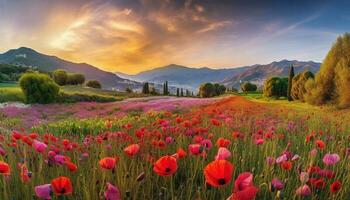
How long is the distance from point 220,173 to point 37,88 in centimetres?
2953

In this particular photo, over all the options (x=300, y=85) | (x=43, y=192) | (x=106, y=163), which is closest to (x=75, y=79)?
(x=300, y=85)

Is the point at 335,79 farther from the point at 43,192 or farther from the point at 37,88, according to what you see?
the point at 43,192

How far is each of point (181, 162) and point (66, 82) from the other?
54868mm

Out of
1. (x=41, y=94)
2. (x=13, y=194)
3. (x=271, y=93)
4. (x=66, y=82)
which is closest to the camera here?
(x=13, y=194)

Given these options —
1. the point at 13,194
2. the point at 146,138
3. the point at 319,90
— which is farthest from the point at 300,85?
the point at 13,194

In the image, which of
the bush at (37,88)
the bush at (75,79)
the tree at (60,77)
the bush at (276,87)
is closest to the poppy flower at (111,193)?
the bush at (37,88)

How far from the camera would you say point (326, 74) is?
2416cm

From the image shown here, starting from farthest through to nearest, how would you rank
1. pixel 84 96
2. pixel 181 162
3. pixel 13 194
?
pixel 84 96 → pixel 181 162 → pixel 13 194

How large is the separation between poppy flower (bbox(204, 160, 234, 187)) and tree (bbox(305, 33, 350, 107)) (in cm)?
2268

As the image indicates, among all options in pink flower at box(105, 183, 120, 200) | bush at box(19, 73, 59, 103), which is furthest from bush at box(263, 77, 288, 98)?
pink flower at box(105, 183, 120, 200)

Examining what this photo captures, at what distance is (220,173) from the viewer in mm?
1331

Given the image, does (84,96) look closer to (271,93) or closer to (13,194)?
(271,93)

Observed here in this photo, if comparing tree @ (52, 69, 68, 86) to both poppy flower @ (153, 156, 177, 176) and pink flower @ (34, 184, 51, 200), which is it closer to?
pink flower @ (34, 184, 51, 200)

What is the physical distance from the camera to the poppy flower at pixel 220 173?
4.35 ft
